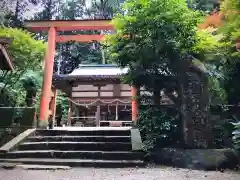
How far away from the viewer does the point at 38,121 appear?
10.9 m

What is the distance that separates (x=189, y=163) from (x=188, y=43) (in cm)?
342

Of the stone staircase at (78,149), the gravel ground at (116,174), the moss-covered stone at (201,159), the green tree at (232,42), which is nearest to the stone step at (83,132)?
the stone staircase at (78,149)

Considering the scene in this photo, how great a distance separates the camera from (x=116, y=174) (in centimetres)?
630

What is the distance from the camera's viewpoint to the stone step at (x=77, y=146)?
330 inches

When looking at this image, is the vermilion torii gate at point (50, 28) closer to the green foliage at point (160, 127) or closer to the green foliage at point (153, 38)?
the green foliage at point (153, 38)

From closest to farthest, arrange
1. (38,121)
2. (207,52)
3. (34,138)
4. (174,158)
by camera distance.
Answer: (174,158)
(207,52)
(34,138)
(38,121)

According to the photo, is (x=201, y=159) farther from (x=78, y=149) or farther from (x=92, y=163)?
(x=78, y=149)

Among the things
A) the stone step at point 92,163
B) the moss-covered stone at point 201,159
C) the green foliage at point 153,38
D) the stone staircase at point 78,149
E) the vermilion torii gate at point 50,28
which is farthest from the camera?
the vermilion torii gate at point 50,28

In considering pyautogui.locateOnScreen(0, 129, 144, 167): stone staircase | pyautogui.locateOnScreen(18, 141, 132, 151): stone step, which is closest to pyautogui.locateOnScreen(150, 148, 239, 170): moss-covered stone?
pyautogui.locateOnScreen(0, 129, 144, 167): stone staircase

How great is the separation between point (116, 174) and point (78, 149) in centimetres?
246

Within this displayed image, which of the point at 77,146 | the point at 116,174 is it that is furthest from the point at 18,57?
the point at 116,174

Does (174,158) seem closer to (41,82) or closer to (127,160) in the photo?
(127,160)

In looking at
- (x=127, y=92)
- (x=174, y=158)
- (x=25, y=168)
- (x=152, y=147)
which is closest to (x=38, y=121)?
(x=25, y=168)

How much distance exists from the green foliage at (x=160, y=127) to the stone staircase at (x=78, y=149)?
0.47 meters
